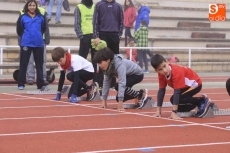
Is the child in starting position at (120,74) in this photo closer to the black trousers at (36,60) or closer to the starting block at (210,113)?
the starting block at (210,113)

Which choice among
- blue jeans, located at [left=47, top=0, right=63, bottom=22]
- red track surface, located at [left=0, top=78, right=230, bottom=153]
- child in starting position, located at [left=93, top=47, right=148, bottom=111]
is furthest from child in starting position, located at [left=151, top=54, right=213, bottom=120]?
blue jeans, located at [left=47, top=0, right=63, bottom=22]

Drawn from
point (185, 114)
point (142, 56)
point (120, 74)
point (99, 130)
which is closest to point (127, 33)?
point (142, 56)

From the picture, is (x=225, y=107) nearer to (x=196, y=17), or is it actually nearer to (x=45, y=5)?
(x=45, y=5)

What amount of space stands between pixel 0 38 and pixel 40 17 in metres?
7.60

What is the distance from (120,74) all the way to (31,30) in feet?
12.6

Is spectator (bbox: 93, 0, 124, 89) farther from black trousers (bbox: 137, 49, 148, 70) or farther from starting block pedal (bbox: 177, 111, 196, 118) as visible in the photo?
black trousers (bbox: 137, 49, 148, 70)

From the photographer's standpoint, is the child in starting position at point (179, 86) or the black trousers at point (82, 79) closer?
the child in starting position at point (179, 86)

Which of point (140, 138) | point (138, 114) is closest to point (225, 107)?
point (138, 114)

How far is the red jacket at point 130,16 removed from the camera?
25000 millimetres

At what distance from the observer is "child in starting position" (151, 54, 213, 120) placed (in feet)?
34.5

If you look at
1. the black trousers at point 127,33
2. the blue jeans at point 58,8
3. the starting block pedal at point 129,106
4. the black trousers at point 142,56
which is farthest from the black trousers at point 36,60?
the black trousers at point 127,33

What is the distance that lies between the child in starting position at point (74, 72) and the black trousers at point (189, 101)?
7.45ft

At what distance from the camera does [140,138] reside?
29.6ft

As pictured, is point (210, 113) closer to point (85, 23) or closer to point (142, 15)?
point (85, 23)
